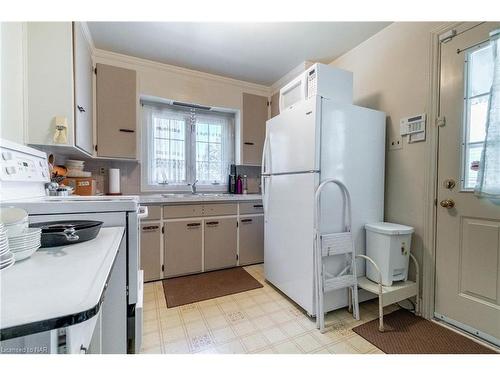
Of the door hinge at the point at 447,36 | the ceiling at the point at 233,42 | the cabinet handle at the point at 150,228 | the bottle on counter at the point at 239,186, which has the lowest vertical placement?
the cabinet handle at the point at 150,228

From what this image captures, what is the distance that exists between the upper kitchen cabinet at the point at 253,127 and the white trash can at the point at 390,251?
5.92 feet

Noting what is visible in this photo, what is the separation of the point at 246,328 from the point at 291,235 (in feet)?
2.53

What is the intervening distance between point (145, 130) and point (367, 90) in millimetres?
2537

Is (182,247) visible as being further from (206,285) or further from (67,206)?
(67,206)

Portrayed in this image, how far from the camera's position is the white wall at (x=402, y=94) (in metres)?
1.77

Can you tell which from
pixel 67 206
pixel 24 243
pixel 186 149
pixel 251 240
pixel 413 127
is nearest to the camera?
pixel 24 243

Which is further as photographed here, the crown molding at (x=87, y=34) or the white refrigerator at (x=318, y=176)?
the crown molding at (x=87, y=34)

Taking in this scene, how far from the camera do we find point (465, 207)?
153 centimetres

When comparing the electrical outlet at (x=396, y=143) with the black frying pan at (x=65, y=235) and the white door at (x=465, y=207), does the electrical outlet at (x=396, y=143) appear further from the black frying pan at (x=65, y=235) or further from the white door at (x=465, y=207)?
the black frying pan at (x=65, y=235)

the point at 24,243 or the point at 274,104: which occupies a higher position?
the point at 274,104

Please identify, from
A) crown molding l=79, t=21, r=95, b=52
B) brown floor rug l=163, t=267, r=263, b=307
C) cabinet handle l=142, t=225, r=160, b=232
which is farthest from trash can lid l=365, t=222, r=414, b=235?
crown molding l=79, t=21, r=95, b=52

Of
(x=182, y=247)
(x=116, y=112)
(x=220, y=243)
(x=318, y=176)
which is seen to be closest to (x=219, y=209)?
(x=220, y=243)

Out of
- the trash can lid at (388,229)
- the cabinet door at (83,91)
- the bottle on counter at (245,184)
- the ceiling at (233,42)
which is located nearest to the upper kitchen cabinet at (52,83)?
the cabinet door at (83,91)
